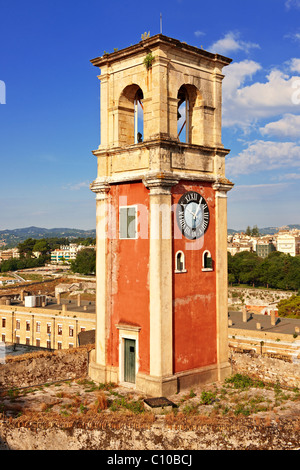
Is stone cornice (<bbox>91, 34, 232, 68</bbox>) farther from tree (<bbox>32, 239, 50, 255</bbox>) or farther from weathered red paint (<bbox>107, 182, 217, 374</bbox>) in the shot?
tree (<bbox>32, 239, 50, 255</bbox>)

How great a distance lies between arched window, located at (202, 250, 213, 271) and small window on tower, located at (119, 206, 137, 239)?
2.64 meters

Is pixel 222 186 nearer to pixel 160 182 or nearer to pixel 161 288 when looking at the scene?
pixel 160 182

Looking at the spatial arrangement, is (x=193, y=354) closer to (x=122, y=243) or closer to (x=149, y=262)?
(x=149, y=262)

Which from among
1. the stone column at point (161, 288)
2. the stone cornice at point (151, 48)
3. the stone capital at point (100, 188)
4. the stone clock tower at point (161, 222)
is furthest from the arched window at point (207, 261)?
the stone cornice at point (151, 48)

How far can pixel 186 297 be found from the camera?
15484mm

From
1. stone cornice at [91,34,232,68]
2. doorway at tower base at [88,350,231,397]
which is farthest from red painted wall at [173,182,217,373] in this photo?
stone cornice at [91,34,232,68]

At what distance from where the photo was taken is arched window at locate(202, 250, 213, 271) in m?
16.2

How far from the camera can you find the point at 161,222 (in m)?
14.7

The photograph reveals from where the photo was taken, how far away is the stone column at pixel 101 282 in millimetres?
16484

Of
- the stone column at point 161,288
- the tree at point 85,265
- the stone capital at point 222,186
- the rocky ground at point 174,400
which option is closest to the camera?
the rocky ground at point 174,400

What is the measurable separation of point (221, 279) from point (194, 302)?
1579 mm

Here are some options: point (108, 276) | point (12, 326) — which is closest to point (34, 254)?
point (12, 326)

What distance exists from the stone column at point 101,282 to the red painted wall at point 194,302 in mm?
2848

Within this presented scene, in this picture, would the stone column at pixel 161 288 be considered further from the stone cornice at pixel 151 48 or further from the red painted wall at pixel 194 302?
the stone cornice at pixel 151 48
